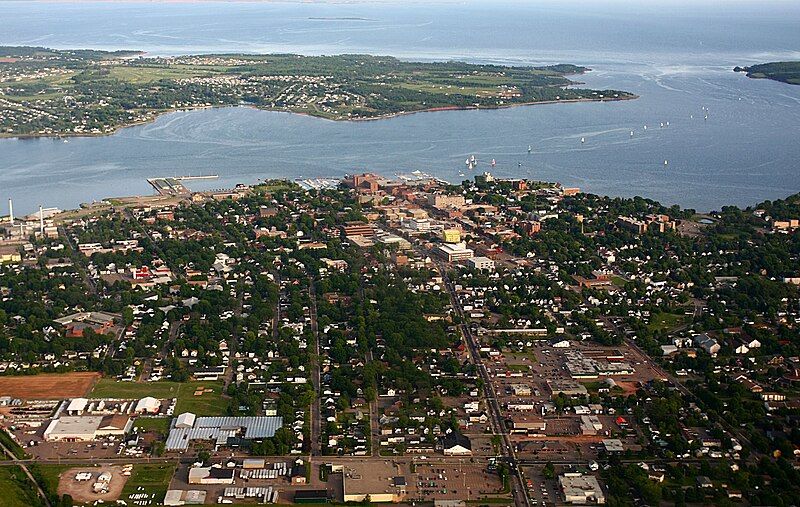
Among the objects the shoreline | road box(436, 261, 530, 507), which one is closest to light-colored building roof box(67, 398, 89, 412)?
road box(436, 261, 530, 507)

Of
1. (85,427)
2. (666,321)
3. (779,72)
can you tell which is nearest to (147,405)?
(85,427)

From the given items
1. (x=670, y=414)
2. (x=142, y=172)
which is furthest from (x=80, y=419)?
(x=142, y=172)

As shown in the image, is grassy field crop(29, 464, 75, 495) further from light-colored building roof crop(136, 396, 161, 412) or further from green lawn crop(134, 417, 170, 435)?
light-colored building roof crop(136, 396, 161, 412)

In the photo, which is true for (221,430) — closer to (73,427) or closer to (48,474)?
(73,427)

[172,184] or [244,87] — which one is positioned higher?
[244,87]

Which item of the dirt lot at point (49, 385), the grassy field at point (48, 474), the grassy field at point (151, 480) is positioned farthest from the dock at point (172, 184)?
the grassy field at point (151, 480)

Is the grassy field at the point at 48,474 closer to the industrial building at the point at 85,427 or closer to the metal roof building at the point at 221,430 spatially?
the industrial building at the point at 85,427
